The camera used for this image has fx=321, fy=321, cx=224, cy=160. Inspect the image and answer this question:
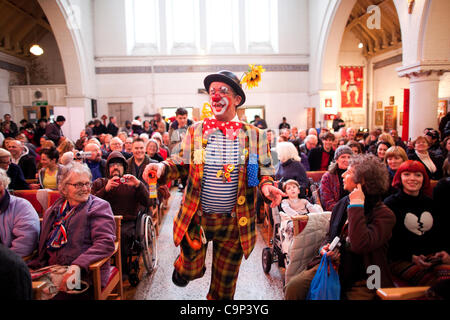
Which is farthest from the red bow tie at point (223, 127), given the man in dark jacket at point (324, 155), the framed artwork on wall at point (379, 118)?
the framed artwork on wall at point (379, 118)

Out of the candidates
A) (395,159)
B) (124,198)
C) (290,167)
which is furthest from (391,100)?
(124,198)

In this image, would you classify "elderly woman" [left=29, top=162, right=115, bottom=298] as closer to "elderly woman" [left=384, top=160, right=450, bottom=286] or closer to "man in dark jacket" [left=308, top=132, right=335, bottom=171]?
"elderly woman" [left=384, top=160, right=450, bottom=286]

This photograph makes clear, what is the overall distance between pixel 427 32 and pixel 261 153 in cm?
608

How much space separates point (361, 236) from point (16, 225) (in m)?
2.37

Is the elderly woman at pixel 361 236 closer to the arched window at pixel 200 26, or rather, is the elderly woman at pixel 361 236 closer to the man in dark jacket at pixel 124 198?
the man in dark jacket at pixel 124 198

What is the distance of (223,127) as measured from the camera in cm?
203

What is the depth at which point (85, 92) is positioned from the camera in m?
12.5

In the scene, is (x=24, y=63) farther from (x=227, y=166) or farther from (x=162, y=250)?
(x=227, y=166)

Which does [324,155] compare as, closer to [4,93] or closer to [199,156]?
[199,156]

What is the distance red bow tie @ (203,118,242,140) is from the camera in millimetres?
2018

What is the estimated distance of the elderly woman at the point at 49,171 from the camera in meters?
4.02
